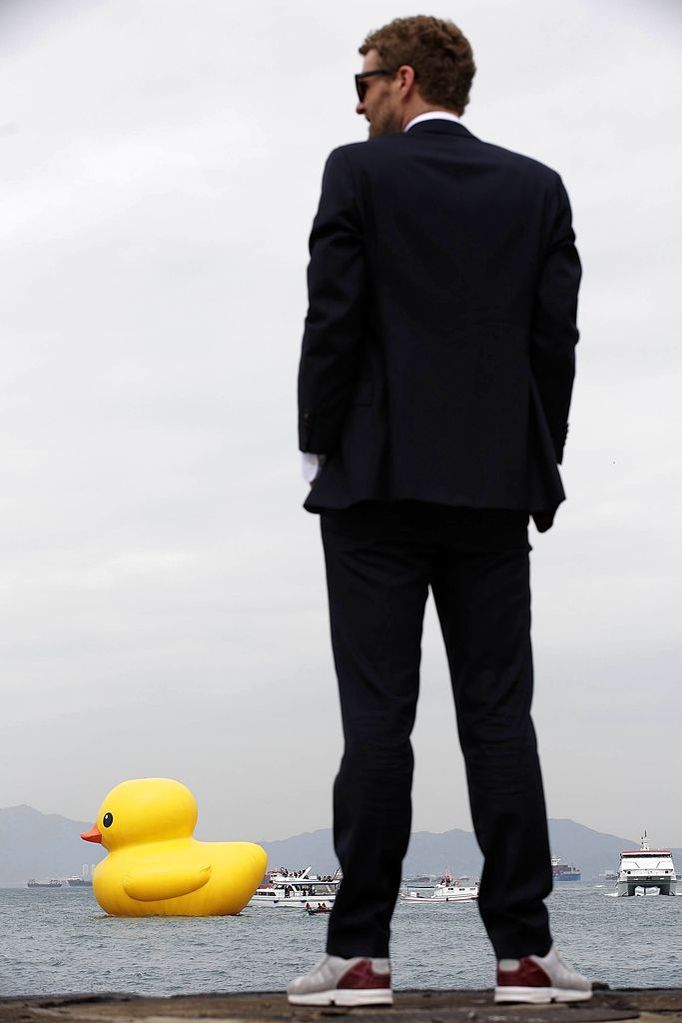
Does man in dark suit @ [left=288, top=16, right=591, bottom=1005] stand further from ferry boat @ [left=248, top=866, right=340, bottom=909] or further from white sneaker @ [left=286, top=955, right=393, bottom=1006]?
ferry boat @ [left=248, top=866, right=340, bottom=909]

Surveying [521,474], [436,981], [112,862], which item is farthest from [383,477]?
[112,862]

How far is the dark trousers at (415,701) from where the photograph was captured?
7.51 feet

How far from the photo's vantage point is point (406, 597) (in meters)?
2.36

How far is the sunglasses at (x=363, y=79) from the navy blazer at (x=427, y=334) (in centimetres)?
15

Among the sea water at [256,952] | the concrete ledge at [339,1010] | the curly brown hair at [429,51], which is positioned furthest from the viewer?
the sea water at [256,952]

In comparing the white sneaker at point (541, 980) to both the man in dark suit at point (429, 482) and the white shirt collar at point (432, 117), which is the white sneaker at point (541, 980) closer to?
the man in dark suit at point (429, 482)

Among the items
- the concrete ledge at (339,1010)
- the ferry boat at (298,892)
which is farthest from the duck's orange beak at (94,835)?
the ferry boat at (298,892)

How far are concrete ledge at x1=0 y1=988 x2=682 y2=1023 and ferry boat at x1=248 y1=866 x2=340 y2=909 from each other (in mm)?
66197

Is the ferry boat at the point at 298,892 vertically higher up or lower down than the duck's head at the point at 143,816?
lower down

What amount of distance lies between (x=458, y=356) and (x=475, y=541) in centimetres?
34

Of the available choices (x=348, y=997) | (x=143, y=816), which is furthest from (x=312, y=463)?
(x=143, y=816)

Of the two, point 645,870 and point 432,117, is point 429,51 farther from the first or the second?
point 645,870

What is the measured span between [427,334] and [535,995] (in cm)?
119

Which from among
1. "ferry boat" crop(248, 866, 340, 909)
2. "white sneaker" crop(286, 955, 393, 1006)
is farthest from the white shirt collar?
"ferry boat" crop(248, 866, 340, 909)
